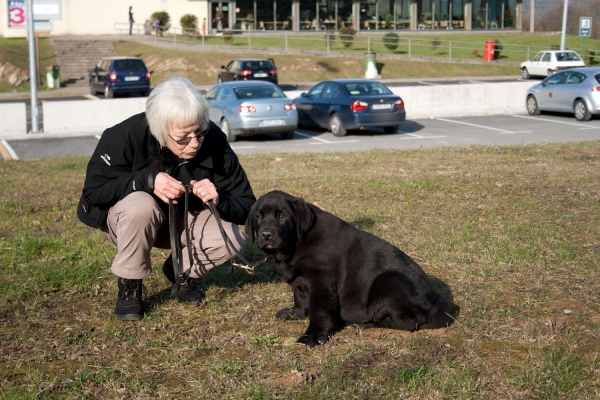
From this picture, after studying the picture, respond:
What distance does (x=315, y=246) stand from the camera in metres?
4.49

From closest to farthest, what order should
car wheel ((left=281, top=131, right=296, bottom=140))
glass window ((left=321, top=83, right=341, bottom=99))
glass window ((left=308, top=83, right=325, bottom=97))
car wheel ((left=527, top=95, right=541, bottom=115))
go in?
1. car wheel ((left=281, top=131, right=296, bottom=140))
2. glass window ((left=321, top=83, right=341, bottom=99))
3. glass window ((left=308, top=83, right=325, bottom=97))
4. car wheel ((left=527, top=95, right=541, bottom=115))

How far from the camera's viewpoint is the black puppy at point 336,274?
444 cm

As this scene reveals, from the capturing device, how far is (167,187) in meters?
4.63

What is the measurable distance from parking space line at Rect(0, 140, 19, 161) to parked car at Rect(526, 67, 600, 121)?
52.5 ft

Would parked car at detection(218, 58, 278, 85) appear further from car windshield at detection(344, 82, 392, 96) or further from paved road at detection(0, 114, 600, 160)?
car windshield at detection(344, 82, 392, 96)

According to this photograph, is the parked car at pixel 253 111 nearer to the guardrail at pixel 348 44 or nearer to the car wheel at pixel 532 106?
the car wheel at pixel 532 106

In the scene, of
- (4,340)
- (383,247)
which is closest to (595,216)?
(383,247)

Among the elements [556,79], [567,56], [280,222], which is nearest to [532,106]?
[556,79]

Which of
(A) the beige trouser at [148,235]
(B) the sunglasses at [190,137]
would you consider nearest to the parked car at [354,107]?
(A) the beige trouser at [148,235]

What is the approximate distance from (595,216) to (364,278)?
14.1 ft

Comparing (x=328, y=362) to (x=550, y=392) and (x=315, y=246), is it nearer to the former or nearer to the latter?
(x=315, y=246)

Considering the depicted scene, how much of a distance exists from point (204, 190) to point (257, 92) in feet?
49.0

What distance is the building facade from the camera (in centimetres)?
5694

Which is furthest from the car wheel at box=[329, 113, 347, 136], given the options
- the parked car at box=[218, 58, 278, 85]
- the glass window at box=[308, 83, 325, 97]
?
the parked car at box=[218, 58, 278, 85]
